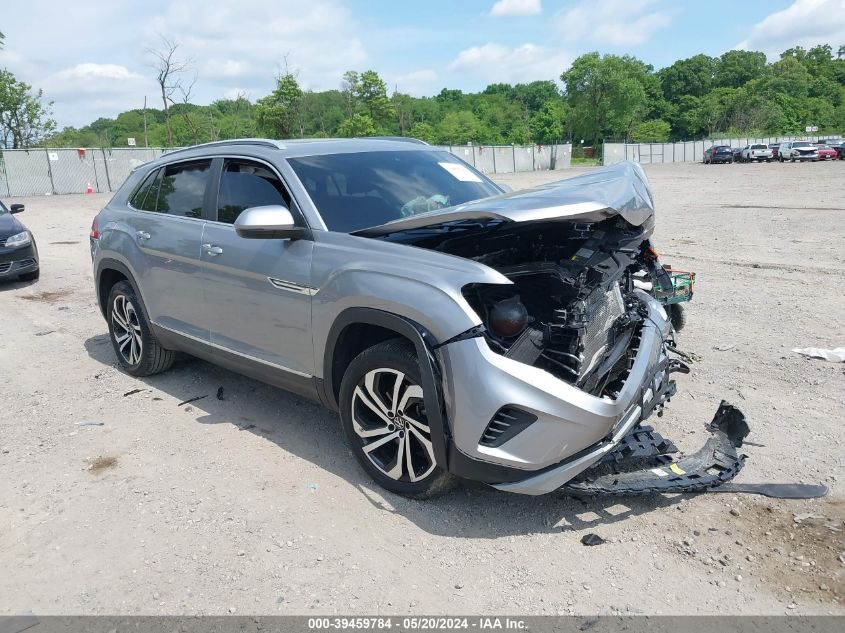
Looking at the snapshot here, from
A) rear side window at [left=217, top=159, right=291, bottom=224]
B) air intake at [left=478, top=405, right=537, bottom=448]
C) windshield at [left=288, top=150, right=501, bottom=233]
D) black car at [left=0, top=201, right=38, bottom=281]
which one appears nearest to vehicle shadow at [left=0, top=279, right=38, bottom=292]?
black car at [left=0, top=201, right=38, bottom=281]

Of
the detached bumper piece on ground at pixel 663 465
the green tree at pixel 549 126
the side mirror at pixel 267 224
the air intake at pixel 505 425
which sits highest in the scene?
the green tree at pixel 549 126

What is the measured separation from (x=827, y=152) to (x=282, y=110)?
40515 mm

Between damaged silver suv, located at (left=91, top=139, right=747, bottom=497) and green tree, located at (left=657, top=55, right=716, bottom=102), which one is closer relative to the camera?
damaged silver suv, located at (left=91, top=139, right=747, bottom=497)

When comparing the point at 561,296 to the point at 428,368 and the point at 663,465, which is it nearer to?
the point at 428,368

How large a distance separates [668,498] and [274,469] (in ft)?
7.41

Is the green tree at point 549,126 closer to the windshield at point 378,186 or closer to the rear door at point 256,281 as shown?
the windshield at point 378,186

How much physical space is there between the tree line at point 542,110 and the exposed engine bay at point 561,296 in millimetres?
44209

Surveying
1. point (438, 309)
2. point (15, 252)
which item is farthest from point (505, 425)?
point (15, 252)

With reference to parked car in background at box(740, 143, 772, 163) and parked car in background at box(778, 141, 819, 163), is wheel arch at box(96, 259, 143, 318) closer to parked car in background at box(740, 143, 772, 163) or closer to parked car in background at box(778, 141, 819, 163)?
parked car in background at box(778, 141, 819, 163)

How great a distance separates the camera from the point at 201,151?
196 inches

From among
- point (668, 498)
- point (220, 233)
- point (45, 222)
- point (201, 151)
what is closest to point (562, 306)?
point (668, 498)

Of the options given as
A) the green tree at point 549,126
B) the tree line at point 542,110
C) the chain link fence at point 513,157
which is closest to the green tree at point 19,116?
the tree line at point 542,110

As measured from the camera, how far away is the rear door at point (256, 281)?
3.88 meters

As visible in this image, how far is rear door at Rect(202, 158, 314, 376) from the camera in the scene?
3.88m
